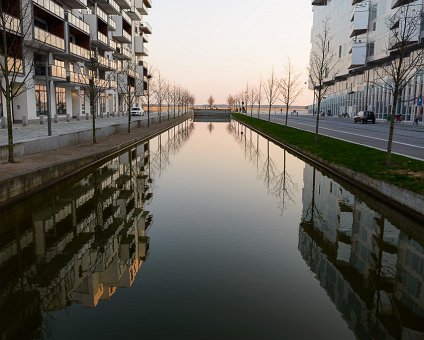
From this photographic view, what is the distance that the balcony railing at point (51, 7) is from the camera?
3504cm

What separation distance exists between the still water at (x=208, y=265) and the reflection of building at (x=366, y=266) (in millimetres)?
28

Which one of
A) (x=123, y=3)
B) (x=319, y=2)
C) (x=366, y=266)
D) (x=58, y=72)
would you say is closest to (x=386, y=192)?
(x=366, y=266)

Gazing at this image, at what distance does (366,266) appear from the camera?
777 centimetres

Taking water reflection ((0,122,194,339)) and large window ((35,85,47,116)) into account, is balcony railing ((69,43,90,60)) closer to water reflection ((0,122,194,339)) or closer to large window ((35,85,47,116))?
Answer: large window ((35,85,47,116))

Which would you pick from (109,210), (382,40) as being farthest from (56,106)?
(382,40)

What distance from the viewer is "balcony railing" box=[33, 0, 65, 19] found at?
35.0 meters

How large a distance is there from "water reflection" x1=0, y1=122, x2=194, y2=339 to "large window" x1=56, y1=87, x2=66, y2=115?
1316 inches

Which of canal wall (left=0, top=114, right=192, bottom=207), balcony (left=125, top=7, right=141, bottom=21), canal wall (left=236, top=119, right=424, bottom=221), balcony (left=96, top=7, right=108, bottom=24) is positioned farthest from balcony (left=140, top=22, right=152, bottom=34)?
canal wall (left=236, top=119, right=424, bottom=221)

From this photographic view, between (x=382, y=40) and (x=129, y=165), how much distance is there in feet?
193

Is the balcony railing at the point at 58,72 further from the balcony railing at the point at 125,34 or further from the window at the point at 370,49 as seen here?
the window at the point at 370,49

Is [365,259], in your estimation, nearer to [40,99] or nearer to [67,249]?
[67,249]

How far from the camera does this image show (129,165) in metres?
19.2

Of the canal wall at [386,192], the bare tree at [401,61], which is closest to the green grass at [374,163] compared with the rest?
the canal wall at [386,192]

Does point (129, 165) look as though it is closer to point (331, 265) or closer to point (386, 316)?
point (331, 265)
